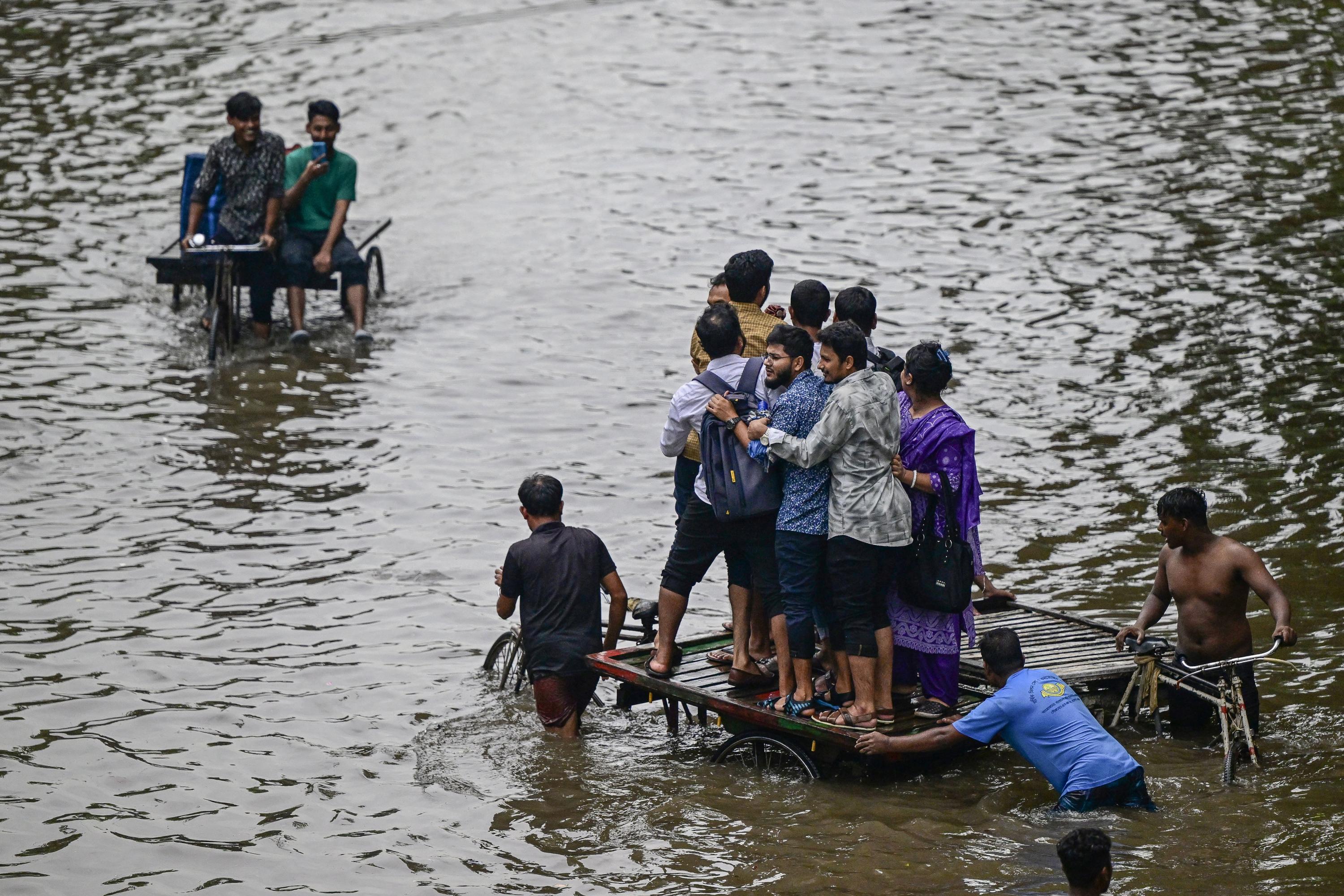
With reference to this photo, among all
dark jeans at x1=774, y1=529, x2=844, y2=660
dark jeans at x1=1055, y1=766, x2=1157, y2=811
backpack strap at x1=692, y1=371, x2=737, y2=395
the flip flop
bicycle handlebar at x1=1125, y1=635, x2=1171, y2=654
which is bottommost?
dark jeans at x1=1055, y1=766, x2=1157, y2=811

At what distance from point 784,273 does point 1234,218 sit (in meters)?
4.86

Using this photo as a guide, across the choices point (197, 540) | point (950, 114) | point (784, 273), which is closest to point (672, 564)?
point (197, 540)

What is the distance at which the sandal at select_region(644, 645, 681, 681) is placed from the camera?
7906mm

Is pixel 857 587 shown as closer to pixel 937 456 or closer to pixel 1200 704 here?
pixel 937 456

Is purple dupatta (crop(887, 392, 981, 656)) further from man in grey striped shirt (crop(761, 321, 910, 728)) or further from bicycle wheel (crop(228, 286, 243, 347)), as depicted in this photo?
bicycle wheel (crop(228, 286, 243, 347))

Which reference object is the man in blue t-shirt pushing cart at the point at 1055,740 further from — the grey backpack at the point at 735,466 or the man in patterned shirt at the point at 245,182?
the man in patterned shirt at the point at 245,182

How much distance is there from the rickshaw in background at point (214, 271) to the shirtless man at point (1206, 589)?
8604 mm

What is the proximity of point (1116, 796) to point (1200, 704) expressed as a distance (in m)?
1.14

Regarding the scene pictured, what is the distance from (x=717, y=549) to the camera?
789cm

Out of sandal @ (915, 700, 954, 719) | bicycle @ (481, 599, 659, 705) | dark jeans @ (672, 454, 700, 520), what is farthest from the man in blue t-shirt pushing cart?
bicycle @ (481, 599, 659, 705)

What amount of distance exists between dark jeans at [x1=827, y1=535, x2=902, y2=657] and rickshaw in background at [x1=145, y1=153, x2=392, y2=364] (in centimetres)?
792

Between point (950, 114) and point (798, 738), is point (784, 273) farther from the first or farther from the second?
point (798, 738)

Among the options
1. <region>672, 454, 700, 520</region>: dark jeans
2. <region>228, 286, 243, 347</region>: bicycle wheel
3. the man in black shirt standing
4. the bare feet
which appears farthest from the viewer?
<region>228, 286, 243, 347</region>: bicycle wheel

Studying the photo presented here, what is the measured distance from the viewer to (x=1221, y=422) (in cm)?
1262
